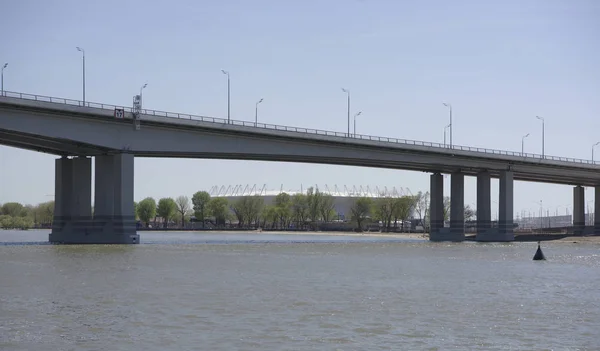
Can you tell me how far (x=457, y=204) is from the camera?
130m

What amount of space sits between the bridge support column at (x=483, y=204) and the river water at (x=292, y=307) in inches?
2766

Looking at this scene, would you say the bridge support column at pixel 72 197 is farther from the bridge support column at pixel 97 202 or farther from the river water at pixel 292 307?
the river water at pixel 292 307

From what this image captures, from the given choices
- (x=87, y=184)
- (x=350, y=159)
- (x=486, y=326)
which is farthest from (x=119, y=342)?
(x=350, y=159)

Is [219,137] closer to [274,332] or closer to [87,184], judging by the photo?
[87,184]

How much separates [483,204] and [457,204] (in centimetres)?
497

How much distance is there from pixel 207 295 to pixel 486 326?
13.2 meters

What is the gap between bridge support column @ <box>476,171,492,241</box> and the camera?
126 metres

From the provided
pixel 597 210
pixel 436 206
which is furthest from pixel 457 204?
pixel 597 210

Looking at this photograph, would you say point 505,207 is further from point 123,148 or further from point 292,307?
point 292,307

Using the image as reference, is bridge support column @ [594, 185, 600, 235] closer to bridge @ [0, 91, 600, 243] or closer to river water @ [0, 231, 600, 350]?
bridge @ [0, 91, 600, 243]

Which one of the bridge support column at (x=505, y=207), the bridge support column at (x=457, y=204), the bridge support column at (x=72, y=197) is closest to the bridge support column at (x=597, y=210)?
the bridge support column at (x=505, y=207)

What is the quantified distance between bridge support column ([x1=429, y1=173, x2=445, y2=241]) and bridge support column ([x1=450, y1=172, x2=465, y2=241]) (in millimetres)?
1707

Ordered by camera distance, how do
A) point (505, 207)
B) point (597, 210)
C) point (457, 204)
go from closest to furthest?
point (505, 207) → point (457, 204) → point (597, 210)

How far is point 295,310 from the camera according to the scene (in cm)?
3188
